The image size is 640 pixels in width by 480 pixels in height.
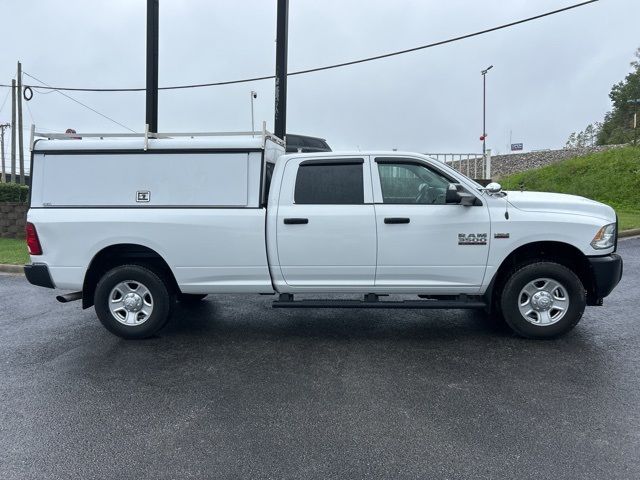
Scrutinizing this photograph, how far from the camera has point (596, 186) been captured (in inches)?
795

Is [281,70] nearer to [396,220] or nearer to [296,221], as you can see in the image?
[296,221]

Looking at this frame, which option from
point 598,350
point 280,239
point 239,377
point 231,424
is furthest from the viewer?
point 280,239

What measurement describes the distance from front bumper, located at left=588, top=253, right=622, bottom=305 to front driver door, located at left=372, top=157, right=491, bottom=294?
3.52 feet

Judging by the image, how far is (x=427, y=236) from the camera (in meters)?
4.95

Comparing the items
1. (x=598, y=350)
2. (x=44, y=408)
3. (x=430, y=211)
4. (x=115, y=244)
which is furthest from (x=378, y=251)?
(x=44, y=408)

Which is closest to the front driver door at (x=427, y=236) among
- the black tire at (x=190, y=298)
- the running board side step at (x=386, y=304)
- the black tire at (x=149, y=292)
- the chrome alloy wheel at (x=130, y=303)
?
the running board side step at (x=386, y=304)

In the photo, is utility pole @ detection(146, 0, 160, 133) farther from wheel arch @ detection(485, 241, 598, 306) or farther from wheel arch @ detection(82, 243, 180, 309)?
wheel arch @ detection(485, 241, 598, 306)

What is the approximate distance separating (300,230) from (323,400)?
6.11 feet

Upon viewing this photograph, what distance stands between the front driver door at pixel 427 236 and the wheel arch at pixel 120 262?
2.36 metres

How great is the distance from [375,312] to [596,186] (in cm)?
1788

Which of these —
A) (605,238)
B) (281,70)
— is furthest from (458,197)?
(281,70)

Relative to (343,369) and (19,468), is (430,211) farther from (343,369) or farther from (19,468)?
(19,468)

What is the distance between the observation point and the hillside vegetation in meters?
18.8

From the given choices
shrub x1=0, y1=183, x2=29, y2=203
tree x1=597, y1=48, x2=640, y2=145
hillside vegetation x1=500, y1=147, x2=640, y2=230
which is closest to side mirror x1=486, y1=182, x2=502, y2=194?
hillside vegetation x1=500, y1=147, x2=640, y2=230
